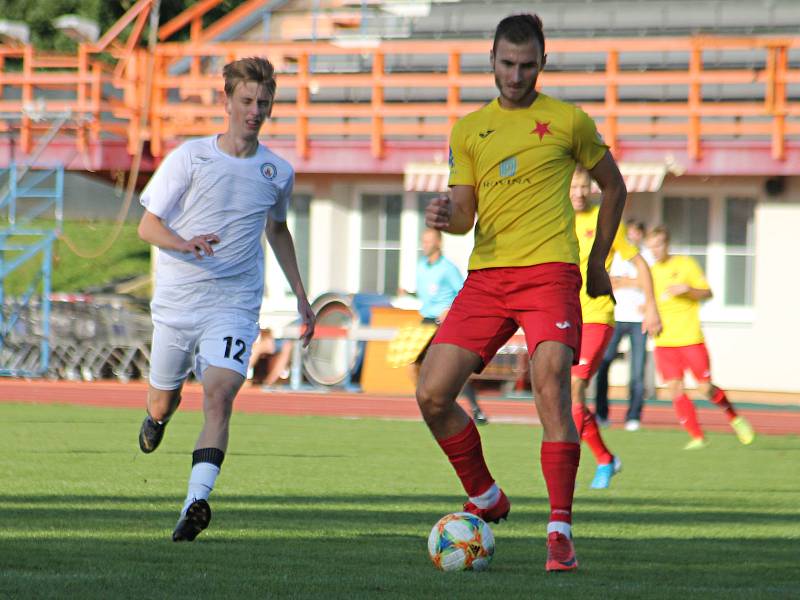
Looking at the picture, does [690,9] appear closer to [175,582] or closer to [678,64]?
[678,64]

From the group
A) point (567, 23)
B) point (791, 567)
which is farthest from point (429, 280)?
point (567, 23)

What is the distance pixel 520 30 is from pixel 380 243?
2152 centimetres

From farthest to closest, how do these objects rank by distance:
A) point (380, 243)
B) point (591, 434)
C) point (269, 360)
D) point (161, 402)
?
point (380, 243), point (269, 360), point (591, 434), point (161, 402)

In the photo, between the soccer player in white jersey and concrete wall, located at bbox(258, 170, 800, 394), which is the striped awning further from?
the soccer player in white jersey

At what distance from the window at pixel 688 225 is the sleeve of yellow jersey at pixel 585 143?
20064 mm

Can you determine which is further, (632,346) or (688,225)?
(688,225)

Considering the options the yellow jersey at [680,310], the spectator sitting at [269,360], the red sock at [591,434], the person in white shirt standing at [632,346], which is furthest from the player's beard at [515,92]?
the spectator sitting at [269,360]

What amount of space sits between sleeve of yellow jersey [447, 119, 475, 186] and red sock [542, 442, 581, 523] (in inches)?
45.2

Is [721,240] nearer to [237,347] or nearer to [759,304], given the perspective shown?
[759,304]

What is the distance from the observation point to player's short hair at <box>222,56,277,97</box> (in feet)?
25.6

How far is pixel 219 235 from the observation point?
7.89 m

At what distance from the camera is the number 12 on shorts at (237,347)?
7.84m

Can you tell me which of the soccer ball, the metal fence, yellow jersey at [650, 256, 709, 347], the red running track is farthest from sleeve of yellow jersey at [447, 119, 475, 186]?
the metal fence

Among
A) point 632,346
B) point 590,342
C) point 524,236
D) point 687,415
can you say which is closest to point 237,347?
point 524,236
